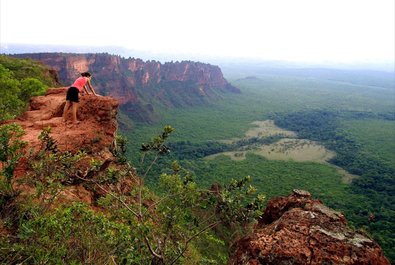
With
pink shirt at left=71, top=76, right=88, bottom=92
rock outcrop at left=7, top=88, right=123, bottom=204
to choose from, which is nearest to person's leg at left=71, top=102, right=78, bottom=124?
rock outcrop at left=7, top=88, right=123, bottom=204

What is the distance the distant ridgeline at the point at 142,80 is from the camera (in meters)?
78.1

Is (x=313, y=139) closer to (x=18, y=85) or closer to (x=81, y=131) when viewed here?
(x=18, y=85)

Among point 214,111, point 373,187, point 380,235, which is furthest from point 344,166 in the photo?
point 214,111

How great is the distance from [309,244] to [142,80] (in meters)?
104

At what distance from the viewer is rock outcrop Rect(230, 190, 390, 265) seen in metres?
6.21

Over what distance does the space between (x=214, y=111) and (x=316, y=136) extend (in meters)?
34.0

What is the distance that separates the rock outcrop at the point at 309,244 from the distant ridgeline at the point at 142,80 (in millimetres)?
70734

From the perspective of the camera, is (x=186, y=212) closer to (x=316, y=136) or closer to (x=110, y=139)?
(x=110, y=139)

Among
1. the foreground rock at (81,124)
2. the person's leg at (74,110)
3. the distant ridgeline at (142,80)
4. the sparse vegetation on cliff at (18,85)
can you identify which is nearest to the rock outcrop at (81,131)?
the foreground rock at (81,124)

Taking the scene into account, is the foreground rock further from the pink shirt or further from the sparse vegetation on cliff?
the sparse vegetation on cliff

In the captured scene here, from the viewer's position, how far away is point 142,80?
10675cm

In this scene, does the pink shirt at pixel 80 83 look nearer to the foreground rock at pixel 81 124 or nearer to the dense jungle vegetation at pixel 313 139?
the foreground rock at pixel 81 124

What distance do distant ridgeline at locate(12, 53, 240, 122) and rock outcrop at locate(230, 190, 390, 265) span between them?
7073cm

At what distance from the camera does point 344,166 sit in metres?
63.9
